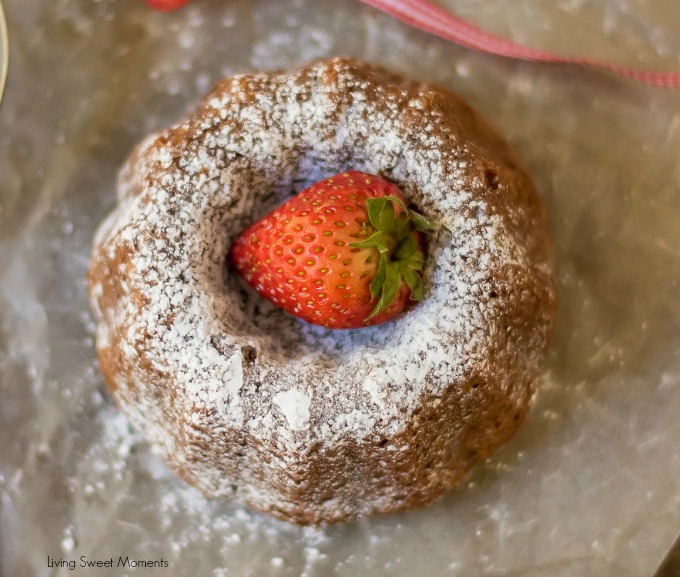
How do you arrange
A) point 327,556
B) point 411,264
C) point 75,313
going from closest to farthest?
1. point 411,264
2. point 327,556
3. point 75,313

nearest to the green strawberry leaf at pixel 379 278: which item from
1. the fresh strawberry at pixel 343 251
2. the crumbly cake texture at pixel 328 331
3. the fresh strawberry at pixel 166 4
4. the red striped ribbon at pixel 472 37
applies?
the fresh strawberry at pixel 343 251

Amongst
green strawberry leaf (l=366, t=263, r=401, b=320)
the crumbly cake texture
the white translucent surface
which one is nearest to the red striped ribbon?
the white translucent surface

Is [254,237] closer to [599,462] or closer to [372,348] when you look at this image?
[372,348]

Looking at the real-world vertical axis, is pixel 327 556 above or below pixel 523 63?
below

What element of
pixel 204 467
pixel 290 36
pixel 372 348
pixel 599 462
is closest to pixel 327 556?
pixel 204 467

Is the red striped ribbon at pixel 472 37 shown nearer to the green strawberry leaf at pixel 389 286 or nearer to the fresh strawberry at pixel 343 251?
the fresh strawberry at pixel 343 251
